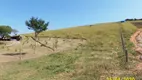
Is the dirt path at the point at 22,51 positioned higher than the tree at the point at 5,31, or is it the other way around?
the tree at the point at 5,31

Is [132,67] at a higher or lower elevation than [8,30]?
lower

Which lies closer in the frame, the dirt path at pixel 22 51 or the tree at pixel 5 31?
the dirt path at pixel 22 51

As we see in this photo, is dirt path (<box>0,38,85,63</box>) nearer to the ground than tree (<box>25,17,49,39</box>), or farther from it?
nearer to the ground

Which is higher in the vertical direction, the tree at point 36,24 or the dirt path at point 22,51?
the tree at point 36,24

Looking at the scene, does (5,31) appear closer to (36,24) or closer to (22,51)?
(36,24)

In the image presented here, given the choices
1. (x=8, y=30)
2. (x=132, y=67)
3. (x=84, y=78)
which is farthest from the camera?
(x=8, y=30)

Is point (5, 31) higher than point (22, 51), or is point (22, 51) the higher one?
point (5, 31)

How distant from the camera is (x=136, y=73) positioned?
1455cm

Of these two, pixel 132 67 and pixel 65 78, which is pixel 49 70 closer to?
pixel 65 78

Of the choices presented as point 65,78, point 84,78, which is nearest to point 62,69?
point 65,78

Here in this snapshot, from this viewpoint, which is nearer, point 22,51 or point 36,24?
point 22,51

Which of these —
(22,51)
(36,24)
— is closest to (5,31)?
(36,24)

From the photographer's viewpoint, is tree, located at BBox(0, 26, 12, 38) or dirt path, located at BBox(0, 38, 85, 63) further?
tree, located at BBox(0, 26, 12, 38)

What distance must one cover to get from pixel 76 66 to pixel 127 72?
450 centimetres
